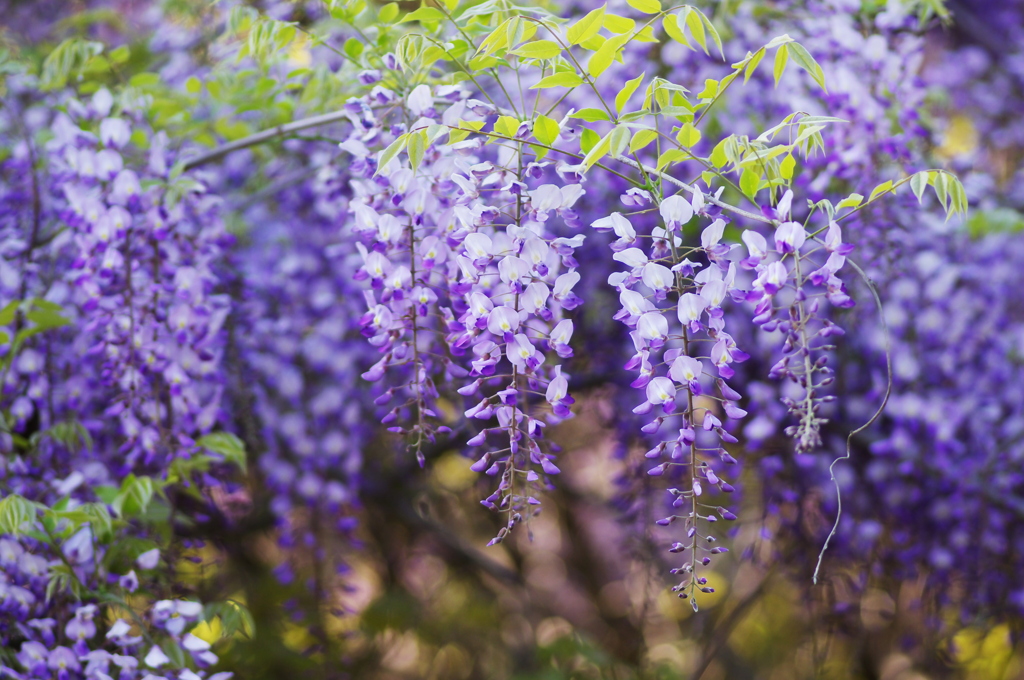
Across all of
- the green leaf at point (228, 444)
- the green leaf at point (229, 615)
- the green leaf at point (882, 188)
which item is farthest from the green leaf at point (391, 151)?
the green leaf at point (229, 615)

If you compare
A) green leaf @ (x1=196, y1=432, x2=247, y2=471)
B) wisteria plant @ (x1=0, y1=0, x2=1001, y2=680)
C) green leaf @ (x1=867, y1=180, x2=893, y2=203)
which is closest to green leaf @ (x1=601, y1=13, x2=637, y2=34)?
wisteria plant @ (x1=0, y1=0, x2=1001, y2=680)

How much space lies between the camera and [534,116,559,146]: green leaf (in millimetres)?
1372

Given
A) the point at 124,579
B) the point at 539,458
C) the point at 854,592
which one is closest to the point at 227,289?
the point at 124,579

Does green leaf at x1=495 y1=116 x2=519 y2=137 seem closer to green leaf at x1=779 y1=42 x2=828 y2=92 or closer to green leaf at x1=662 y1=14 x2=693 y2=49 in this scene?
green leaf at x1=662 y1=14 x2=693 y2=49

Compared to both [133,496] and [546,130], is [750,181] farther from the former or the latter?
[133,496]

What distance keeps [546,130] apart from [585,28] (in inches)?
7.2

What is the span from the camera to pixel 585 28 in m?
1.34

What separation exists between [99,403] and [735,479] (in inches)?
80.5

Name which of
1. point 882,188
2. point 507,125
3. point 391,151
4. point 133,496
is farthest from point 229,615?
point 882,188

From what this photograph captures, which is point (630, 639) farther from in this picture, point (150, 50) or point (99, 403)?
point (150, 50)

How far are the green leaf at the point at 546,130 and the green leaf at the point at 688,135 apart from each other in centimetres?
22

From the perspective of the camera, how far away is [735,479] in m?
2.58

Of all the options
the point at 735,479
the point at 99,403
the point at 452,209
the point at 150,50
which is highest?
the point at 452,209

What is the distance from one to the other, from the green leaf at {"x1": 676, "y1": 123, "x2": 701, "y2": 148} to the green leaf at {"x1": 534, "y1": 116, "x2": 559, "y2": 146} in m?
0.22
